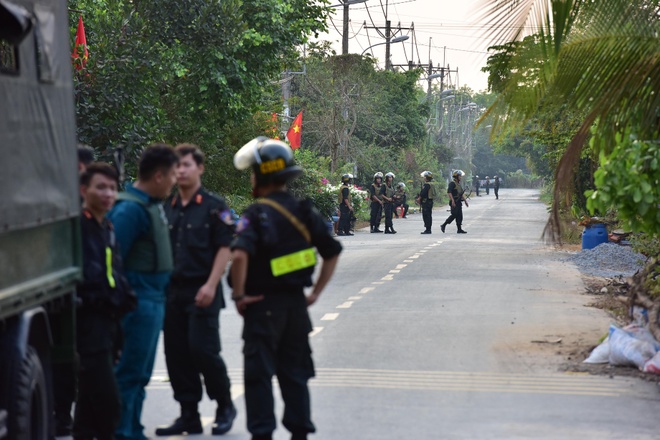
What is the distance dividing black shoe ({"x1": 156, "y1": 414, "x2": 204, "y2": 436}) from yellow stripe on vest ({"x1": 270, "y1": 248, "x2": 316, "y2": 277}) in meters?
1.96

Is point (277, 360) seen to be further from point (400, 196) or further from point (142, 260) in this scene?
point (400, 196)

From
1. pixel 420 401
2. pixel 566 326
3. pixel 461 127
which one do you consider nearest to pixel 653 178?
pixel 420 401

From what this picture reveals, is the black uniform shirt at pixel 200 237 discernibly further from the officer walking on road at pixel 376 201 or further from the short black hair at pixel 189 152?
the officer walking on road at pixel 376 201

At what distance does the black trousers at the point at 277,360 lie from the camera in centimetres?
691

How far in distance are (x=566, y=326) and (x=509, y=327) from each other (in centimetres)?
65

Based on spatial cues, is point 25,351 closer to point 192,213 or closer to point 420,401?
point 192,213

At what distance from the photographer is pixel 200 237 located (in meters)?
8.28

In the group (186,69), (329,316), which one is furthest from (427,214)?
(329,316)

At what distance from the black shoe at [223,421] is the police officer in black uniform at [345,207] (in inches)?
1153

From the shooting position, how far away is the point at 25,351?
20.8 ft

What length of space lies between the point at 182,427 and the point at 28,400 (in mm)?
2268

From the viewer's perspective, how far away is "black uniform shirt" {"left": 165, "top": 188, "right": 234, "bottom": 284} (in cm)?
827

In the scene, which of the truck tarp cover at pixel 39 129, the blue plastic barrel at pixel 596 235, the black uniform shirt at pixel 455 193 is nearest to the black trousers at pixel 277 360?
the truck tarp cover at pixel 39 129

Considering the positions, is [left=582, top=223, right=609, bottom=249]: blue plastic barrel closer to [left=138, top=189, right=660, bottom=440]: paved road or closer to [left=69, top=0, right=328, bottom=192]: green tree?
[left=138, top=189, right=660, bottom=440]: paved road
